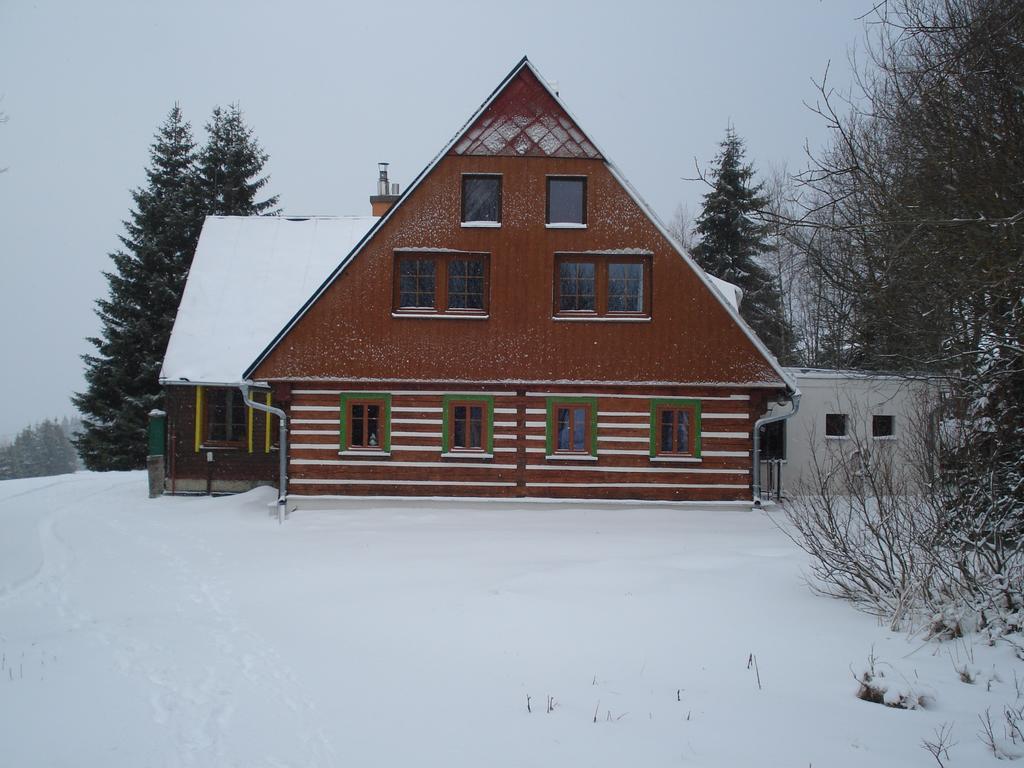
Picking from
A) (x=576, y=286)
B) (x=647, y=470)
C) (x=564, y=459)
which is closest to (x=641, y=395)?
(x=647, y=470)

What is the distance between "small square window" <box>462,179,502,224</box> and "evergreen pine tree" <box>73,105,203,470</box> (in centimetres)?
1807

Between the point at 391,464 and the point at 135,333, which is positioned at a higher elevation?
the point at 135,333

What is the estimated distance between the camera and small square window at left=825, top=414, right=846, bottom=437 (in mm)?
20109

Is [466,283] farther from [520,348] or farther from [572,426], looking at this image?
[572,426]

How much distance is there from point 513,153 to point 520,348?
4.31 m

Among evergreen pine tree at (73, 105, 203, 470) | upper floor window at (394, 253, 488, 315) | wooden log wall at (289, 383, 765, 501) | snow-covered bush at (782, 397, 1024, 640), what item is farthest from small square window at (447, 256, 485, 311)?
evergreen pine tree at (73, 105, 203, 470)

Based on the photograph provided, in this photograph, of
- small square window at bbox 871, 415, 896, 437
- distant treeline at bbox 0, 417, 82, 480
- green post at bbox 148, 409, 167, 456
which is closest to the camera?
green post at bbox 148, 409, 167, 456

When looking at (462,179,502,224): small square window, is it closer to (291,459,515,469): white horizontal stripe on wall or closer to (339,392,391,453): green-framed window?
(339,392,391,453): green-framed window

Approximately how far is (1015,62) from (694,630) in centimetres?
658

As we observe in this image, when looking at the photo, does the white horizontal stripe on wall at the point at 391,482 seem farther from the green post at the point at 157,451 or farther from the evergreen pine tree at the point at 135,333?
the evergreen pine tree at the point at 135,333

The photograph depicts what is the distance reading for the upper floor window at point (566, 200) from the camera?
1639cm

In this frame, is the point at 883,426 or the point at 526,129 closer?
the point at 526,129

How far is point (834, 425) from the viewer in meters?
20.2

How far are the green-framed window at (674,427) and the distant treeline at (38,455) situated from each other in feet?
208
